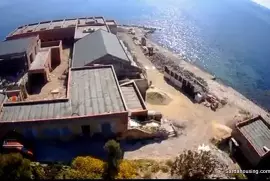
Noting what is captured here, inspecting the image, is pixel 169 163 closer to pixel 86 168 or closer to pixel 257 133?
pixel 86 168

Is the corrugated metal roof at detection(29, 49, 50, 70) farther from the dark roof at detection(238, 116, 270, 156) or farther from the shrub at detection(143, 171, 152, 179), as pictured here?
the dark roof at detection(238, 116, 270, 156)

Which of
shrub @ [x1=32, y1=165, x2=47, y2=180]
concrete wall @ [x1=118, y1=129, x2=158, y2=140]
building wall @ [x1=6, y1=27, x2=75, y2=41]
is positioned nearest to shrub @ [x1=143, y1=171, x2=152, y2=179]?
concrete wall @ [x1=118, y1=129, x2=158, y2=140]

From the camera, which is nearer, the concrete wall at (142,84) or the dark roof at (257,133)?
the dark roof at (257,133)

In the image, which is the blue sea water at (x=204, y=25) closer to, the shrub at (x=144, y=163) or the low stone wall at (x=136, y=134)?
the low stone wall at (x=136, y=134)

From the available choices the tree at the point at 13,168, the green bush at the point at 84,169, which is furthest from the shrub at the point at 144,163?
the tree at the point at 13,168

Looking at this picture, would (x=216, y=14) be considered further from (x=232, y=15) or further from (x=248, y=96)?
(x=248, y=96)

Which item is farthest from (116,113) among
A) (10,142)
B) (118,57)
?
(118,57)

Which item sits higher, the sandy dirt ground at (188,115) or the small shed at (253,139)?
the small shed at (253,139)
